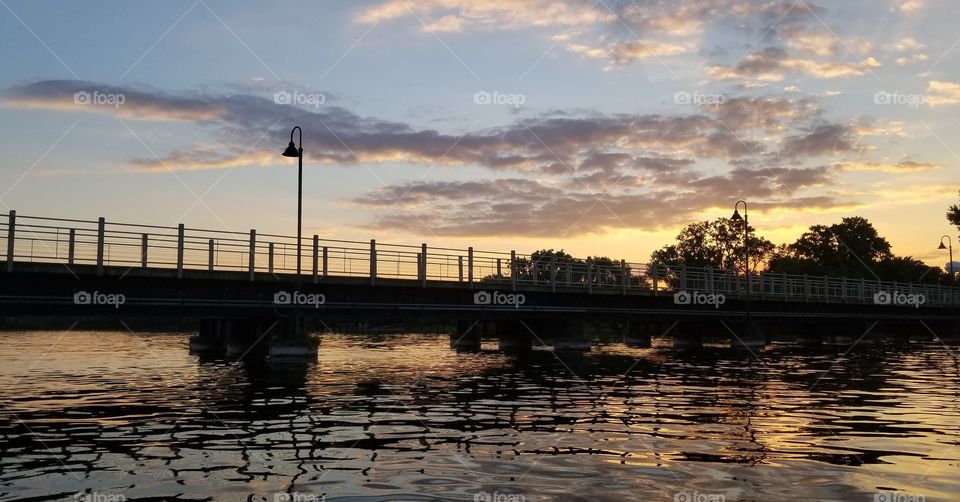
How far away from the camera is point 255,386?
79.5 feet

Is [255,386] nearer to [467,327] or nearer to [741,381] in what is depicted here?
[741,381]

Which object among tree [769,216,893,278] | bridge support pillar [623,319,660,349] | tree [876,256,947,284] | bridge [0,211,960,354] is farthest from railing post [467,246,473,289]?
tree [876,256,947,284]

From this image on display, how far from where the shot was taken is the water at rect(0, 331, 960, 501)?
967 cm

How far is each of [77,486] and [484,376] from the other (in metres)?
20.8

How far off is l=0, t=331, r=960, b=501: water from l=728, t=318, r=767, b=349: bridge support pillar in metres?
31.6

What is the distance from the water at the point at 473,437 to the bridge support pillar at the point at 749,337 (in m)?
31.6

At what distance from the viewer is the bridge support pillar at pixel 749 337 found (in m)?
59.3

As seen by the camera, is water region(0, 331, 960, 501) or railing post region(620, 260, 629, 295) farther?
railing post region(620, 260, 629, 295)

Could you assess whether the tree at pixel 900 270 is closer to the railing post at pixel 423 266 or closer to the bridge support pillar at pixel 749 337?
the bridge support pillar at pixel 749 337

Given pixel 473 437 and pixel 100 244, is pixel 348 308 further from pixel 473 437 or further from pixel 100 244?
pixel 473 437

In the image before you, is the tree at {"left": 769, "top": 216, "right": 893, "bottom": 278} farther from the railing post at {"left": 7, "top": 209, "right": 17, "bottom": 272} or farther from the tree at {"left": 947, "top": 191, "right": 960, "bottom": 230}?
the railing post at {"left": 7, "top": 209, "right": 17, "bottom": 272}

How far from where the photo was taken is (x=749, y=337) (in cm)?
6134

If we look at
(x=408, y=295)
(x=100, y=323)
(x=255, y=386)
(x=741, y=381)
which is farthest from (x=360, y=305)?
(x=100, y=323)

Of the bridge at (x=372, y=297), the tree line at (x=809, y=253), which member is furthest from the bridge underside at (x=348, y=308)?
the tree line at (x=809, y=253)
